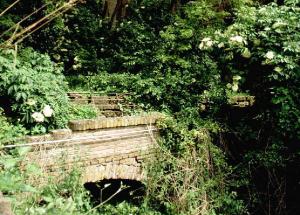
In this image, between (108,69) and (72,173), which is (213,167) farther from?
(108,69)

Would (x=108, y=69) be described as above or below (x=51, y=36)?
below

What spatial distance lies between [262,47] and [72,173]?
3956mm

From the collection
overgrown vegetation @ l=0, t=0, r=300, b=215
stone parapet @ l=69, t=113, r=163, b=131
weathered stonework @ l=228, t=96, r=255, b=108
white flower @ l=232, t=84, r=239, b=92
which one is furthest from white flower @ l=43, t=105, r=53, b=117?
weathered stonework @ l=228, t=96, r=255, b=108

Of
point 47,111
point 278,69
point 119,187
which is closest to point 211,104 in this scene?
point 278,69

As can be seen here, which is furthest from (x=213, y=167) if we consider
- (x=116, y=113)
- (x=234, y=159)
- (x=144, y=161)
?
(x=116, y=113)

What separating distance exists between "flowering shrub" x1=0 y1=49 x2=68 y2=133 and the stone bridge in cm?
22

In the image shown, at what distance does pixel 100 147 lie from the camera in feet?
17.6

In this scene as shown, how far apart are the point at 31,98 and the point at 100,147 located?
4.17 feet

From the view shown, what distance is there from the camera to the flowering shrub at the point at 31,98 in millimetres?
4746

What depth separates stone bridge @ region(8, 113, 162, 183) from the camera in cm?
477

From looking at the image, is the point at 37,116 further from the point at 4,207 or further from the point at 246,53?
the point at 246,53

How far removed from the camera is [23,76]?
4891mm

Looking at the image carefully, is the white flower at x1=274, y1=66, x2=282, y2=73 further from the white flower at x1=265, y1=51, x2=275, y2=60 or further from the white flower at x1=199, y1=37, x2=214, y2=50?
the white flower at x1=199, y1=37, x2=214, y2=50

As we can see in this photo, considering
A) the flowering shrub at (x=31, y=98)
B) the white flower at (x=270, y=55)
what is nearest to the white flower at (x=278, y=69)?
the white flower at (x=270, y=55)
